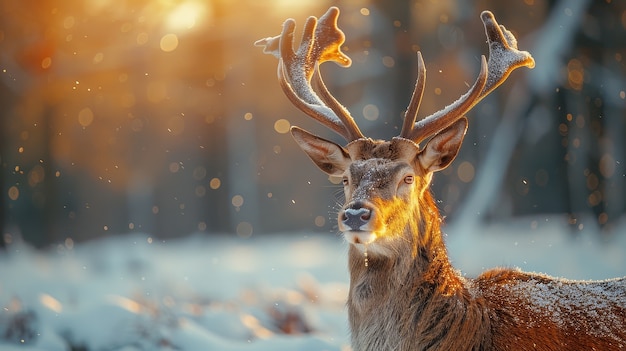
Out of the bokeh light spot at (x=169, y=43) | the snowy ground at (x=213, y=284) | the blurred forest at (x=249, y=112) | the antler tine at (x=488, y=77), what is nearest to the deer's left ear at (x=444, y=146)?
the antler tine at (x=488, y=77)

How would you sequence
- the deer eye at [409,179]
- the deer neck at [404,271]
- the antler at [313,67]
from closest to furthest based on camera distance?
1. the deer neck at [404,271]
2. the deer eye at [409,179]
3. the antler at [313,67]

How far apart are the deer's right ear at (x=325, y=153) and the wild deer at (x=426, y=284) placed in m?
→ 0.01

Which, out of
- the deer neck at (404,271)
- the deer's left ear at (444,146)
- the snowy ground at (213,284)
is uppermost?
the deer's left ear at (444,146)

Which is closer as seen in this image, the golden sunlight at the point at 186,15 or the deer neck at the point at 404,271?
the deer neck at the point at 404,271

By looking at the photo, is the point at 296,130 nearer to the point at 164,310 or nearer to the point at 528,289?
the point at 528,289

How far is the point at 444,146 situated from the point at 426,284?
86 cm

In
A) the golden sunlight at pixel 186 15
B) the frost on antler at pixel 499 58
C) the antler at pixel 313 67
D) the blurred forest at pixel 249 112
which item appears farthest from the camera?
the golden sunlight at pixel 186 15

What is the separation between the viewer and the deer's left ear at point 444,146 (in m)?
5.04

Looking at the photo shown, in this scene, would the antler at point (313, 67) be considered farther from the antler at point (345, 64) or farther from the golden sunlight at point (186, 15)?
the golden sunlight at point (186, 15)

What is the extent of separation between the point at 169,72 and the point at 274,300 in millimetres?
14196

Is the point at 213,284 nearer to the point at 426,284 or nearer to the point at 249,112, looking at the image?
the point at 426,284

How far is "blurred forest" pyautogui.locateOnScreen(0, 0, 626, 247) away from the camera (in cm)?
1431

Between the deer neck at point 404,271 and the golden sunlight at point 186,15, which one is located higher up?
the golden sunlight at point 186,15

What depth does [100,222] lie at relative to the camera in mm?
25531
